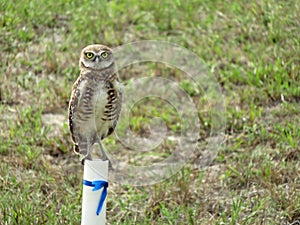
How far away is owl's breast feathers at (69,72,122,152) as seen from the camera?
2.87m

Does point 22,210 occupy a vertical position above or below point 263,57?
below

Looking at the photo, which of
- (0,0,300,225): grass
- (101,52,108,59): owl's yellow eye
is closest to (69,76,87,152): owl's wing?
(101,52,108,59): owl's yellow eye

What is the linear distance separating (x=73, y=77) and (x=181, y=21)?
1.18 metres

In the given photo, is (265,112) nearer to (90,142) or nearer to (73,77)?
(73,77)

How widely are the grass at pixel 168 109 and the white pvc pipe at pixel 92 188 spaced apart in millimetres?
719

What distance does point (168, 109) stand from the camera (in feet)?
16.8

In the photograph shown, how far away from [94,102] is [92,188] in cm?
37

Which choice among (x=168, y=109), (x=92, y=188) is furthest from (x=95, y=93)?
(x=168, y=109)

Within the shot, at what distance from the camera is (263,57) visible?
5336 millimetres

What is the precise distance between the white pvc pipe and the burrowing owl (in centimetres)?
5

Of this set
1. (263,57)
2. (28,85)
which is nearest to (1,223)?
(28,85)

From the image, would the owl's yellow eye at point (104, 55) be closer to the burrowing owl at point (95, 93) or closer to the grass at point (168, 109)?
the burrowing owl at point (95, 93)

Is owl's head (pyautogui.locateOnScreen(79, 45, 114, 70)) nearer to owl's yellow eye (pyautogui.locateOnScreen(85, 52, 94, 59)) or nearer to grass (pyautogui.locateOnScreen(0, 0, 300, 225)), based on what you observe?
owl's yellow eye (pyautogui.locateOnScreen(85, 52, 94, 59))

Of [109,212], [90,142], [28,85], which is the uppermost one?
[90,142]
